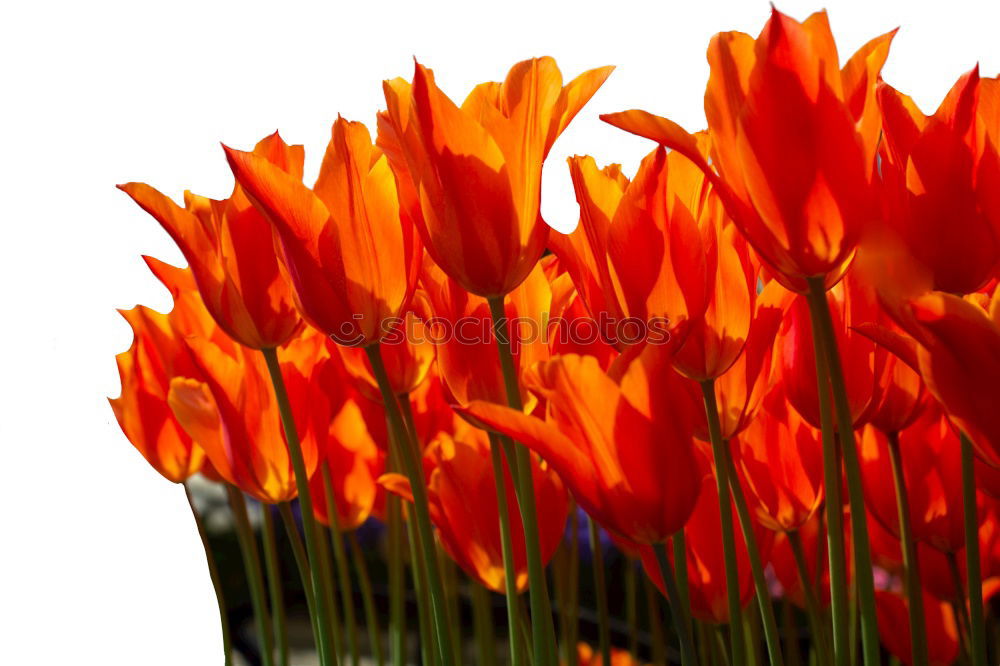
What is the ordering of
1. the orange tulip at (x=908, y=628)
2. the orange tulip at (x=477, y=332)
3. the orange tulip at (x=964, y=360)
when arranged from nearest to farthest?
the orange tulip at (x=964, y=360) → the orange tulip at (x=477, y=332) → the orange tulip at (x=908, y=628)

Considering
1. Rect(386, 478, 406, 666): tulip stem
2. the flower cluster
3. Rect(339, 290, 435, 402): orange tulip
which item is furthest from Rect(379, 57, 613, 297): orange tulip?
Rect(386, 478, 406, 666): tulip stem

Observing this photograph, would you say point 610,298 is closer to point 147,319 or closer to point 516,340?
point 516,340

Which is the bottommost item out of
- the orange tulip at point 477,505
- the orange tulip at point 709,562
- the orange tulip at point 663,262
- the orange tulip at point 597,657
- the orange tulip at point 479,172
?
the orange tulip at point 597,657

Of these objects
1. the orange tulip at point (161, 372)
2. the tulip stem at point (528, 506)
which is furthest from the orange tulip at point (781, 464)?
the orange tulip at point (161, 372)

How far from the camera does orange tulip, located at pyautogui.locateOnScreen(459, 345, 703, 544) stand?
11.7 inches

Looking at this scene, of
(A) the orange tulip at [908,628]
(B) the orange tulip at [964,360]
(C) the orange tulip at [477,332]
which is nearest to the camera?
(B) the orange tulip at [964,360]

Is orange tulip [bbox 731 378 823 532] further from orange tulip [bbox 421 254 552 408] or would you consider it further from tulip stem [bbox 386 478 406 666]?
tulip stem [bbox 386 478 406 666]

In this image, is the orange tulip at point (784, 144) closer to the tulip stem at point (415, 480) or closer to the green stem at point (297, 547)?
the tulip stem at point (415, 480)

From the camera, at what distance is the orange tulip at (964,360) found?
29cm

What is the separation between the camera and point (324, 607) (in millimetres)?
441

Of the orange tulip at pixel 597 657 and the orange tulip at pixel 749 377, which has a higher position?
the orange tulip at pixel 749 377

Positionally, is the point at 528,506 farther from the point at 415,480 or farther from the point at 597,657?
the point at 597,657

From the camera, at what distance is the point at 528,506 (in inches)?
13.6

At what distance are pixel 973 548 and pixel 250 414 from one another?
27cm
